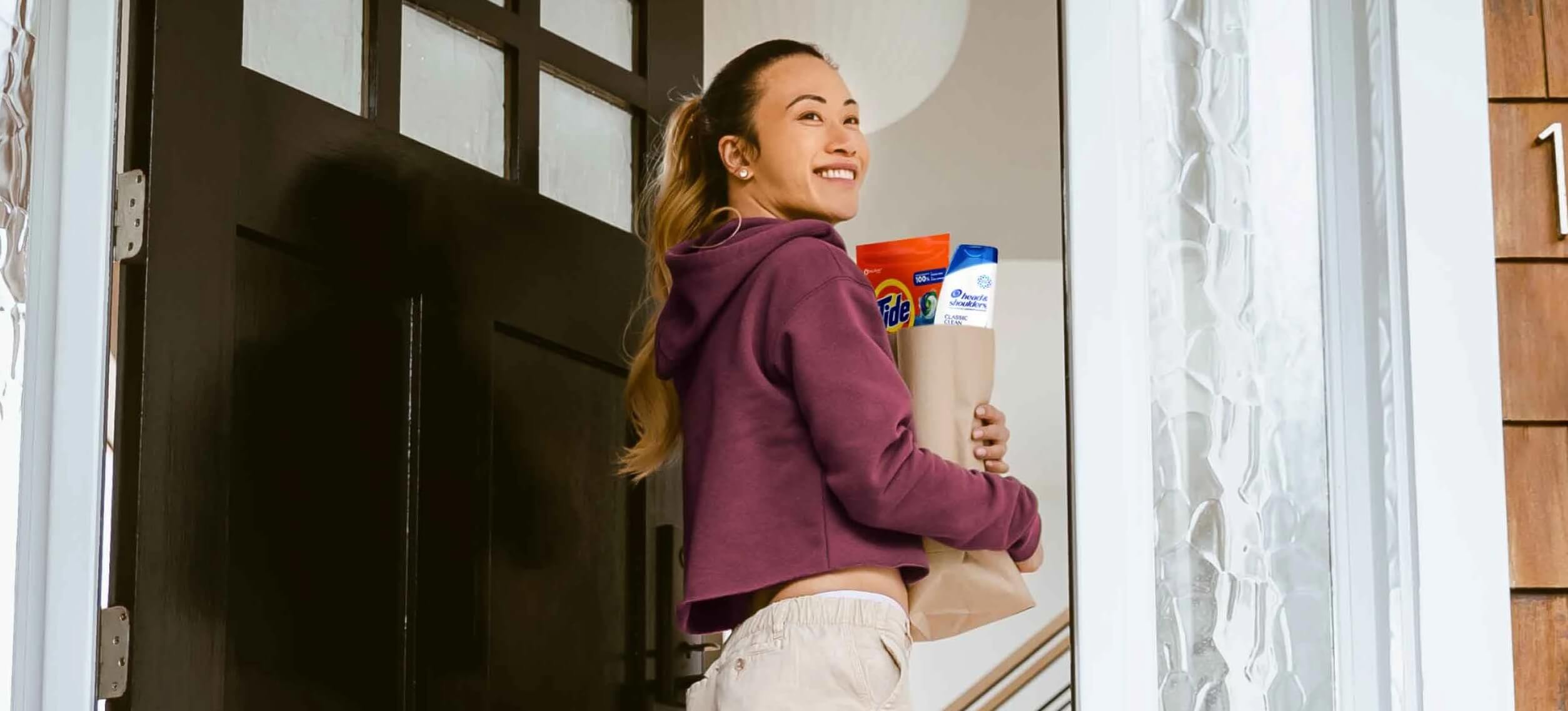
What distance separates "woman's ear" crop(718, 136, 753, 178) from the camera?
198 centimetres

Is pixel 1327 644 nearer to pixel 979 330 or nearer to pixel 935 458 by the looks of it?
pixel 935 458

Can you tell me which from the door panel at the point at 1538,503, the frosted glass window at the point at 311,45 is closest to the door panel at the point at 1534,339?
the door panel at the point at 1538,503

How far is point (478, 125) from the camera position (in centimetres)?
232

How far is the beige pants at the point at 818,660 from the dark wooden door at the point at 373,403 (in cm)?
63

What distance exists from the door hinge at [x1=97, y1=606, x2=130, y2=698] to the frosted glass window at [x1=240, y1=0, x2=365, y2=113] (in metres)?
0.71

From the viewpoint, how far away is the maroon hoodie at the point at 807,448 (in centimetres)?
158

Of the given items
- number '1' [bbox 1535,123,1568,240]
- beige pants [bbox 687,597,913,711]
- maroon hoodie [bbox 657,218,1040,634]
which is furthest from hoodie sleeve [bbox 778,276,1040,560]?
number '1' [bbox 1535,123,1568,240]

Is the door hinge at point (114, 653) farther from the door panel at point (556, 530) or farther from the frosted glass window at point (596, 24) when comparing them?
the frosted glass window at point (596, 24)

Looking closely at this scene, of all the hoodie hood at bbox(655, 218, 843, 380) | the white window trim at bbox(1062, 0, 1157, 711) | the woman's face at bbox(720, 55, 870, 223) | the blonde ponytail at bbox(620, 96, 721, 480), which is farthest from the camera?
the blonde ponytail at bbox(620, 96, 721, 480)

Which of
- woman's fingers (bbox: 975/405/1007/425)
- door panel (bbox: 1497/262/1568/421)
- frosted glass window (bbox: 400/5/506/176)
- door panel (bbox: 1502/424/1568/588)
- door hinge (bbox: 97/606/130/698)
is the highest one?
frosted glass window (bbox: 400/5/506/176)

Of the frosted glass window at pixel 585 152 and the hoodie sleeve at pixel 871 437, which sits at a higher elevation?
the frosted glass window at pixel 585 152

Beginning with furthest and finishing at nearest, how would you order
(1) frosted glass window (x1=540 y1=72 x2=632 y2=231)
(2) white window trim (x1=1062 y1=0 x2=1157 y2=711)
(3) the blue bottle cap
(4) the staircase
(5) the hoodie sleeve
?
1. (4) the staircase
2. (1) frosted glass window (x1=540 y1=72 x2=632 y2=231)
3. (3) the blue bottle cap
4. (5) the hoodie sleeve
5. (2) white window trim (x1=1062 y1=0 x2=1157 y2=711)

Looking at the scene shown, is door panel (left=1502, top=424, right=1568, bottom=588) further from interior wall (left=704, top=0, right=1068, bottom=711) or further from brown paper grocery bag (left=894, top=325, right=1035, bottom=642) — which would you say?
interior wall (left=704, top=0, right=1068, bottom=711)

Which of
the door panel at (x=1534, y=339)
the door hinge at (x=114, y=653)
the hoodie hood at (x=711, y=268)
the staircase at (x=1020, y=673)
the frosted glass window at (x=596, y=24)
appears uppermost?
the frosted glass window at (x=596, y=24)
